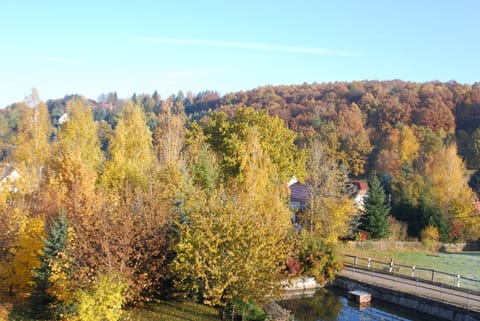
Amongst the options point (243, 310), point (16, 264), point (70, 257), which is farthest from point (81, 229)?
point (243, 310)

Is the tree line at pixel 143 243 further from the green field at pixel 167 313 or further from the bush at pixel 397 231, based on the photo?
the bush at pixel 397 231

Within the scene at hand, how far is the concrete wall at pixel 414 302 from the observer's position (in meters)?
19.9

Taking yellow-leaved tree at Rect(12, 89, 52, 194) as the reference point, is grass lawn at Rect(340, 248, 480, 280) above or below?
below

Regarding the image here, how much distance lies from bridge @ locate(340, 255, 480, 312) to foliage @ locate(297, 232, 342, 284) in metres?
1.14

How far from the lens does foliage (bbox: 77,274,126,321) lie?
13.8 m

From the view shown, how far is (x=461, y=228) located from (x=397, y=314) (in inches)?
937

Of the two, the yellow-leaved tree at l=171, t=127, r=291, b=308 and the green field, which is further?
the green field

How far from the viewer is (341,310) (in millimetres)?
22312

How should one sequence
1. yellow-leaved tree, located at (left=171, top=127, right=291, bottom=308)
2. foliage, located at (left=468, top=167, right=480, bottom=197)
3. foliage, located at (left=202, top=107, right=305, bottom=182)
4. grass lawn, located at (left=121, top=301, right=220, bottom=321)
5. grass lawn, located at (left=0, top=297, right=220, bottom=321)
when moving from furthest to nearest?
foliage, located at (left=468, top=167, right=480, bottom=197) → foliage, located at (left=202, top=107, right=305, bottom=182) → grass lawn, located at (left=121, top=301, right=220, bottom=321) → grass lawn, located at (left=0, top=297, right=220, bottom=321) → yellow-leaved tree, located at (left=171, top=127, right=291, bottom=308)

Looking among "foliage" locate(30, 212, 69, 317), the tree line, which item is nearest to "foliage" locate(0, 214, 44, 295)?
the tree line

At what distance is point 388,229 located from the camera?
4003 cm

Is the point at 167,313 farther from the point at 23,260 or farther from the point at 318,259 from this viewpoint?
the point at 318,259

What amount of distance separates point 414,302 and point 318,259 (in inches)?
220

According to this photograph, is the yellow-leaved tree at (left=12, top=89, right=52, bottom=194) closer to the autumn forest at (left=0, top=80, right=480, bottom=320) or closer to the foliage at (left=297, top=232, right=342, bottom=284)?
the autumn forest at (left=0, top=80, right=480, bottom=320)
